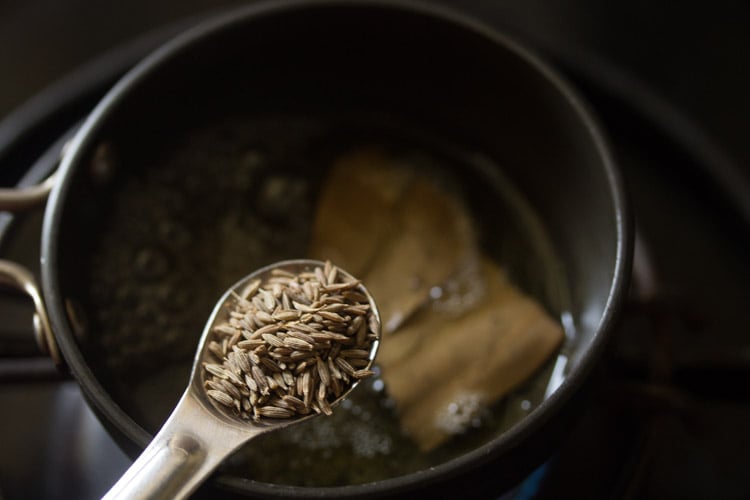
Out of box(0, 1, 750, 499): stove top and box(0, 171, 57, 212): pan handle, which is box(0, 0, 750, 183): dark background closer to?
box(0, 1, 750, 499): stove top

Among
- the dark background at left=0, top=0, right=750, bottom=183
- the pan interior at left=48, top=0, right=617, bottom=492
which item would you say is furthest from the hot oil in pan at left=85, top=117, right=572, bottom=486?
the dark background at left=0, top=0, right=750, bottom=183

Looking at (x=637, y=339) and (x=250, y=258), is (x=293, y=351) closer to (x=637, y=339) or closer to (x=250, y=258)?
(x=250, y=258)

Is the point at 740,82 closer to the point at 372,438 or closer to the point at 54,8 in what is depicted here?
the point at 372,438

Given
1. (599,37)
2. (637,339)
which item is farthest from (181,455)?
(599,37)

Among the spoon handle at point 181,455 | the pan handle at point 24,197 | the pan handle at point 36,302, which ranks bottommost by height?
the spoon handle at point 181,455

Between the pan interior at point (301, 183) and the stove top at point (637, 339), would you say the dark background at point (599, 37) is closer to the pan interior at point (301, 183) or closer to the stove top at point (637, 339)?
the stove top at point (637, 339)

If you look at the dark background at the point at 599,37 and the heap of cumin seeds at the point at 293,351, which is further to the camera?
the dark background at the point at 599,37

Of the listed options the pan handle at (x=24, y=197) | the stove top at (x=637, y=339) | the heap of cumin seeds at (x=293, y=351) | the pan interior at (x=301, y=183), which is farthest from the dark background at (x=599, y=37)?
the heap of cumin seeds at (x=293, y=351)
